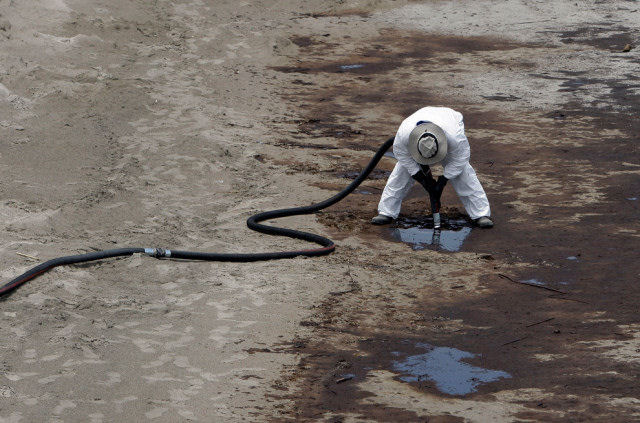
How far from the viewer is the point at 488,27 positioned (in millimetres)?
17406

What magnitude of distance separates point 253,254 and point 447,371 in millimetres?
2405

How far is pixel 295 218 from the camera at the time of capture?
9.31 m

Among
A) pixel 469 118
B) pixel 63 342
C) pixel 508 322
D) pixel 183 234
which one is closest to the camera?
pixel 63 342

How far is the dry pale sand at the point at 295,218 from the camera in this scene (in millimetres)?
5977

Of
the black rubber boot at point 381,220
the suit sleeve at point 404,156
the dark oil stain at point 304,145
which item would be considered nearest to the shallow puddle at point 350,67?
the dark oil stain at point 304,145

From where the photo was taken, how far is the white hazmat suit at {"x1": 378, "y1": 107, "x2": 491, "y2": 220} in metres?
8.73

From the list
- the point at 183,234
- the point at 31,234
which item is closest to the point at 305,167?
the point at 183,234

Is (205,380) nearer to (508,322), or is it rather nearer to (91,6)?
(508,322)

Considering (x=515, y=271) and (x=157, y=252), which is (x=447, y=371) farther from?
(x=157, y=252)

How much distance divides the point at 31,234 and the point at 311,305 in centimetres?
272

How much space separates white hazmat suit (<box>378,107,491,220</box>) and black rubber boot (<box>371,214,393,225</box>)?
4cm

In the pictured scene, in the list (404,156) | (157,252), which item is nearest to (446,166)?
(404,156)

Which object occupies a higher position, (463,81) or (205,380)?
(463,81)

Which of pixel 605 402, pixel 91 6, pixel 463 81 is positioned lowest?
pixel 605 402
